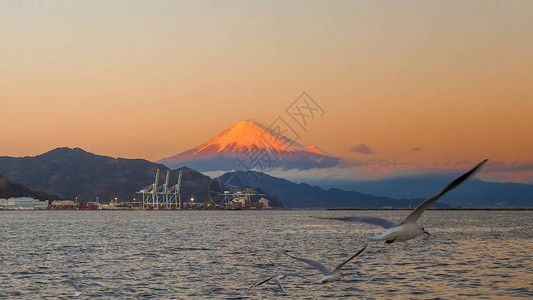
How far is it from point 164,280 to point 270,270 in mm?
11041

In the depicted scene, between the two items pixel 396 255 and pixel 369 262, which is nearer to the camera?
pixel 369 262

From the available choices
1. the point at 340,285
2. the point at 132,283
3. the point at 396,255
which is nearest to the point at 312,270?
the point at 340,285

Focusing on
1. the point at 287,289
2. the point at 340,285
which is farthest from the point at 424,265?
the point at 287,289

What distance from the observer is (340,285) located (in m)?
45.5

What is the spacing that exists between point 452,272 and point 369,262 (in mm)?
10405

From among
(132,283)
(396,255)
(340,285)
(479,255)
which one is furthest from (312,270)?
(479,255)

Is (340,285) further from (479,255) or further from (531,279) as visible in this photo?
(479,255)

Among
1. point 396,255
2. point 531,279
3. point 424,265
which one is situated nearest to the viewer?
point 531,279

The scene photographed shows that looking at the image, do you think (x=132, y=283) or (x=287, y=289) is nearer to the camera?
(x=287, y=289)

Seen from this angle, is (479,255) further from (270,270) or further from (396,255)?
(270,270)

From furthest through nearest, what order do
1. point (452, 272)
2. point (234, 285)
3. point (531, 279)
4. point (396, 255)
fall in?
1. point (396, 255)
2. point (452, 272)
3. point (531, 279)
4. point (234, 285)

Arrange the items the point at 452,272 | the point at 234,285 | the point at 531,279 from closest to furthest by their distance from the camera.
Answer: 1. the point at 234,285
2. the point at 531,279
3. the point at 452,272

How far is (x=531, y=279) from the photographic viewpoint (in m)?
49.7

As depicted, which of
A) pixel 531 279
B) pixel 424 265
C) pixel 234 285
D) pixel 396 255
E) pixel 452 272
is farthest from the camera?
pixel 396 255
